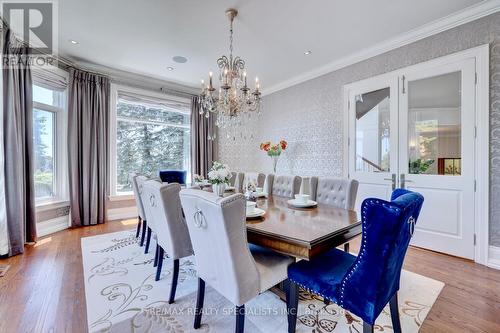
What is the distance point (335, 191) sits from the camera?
2348 mm

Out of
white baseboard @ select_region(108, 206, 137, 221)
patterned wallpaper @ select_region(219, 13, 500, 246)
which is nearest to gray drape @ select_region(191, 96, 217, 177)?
patterned wallpaper @ select_region(219, 13, 500, 246)

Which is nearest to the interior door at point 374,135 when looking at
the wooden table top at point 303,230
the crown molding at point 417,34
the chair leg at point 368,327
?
the crown molding at point 417,34

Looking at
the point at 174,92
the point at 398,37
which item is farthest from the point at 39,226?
the point at 398,37

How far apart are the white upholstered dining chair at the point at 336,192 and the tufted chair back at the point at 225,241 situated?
4.42 feet

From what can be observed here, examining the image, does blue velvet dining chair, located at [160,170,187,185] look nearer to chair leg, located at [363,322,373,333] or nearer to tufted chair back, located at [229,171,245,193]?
tufted chair back, located at [229,171,245,193]

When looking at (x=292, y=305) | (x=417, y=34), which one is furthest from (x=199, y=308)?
(x=417, y=34)

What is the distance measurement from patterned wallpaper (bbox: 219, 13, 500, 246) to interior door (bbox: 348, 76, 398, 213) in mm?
197

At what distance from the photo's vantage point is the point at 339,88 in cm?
382

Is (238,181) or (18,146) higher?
(18,146)

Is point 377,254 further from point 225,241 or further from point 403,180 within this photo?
point 403,180

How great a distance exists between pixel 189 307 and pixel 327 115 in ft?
11.7

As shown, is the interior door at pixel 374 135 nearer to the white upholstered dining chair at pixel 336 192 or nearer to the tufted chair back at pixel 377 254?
the white upholstered dining chair at pixel 336 192

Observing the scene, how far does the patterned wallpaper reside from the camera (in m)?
2.42

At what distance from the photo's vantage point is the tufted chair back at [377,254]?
1.01 metres
